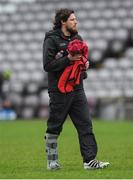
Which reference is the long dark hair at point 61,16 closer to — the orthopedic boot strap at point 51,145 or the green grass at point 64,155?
the orthopedic boot strap at point 51,145

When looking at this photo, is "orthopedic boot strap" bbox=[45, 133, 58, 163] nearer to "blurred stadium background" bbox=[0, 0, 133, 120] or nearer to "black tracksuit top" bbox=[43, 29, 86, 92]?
"black tracksuit top" bbox=[43, 29, 86, 92]

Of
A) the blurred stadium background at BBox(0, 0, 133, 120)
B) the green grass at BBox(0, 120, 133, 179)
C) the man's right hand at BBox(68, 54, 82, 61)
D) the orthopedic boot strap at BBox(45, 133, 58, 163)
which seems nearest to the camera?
the green grass at BBox(0, 120, 133, 179)

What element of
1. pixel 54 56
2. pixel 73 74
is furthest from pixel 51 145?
pixel 54 56

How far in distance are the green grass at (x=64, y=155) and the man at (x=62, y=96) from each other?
269 millimetres

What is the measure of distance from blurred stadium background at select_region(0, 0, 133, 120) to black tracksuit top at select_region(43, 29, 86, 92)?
56.1ft

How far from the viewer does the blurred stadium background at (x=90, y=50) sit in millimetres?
27906

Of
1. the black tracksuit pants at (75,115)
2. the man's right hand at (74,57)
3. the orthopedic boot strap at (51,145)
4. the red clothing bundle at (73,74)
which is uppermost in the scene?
the man's right hand at (74,57)

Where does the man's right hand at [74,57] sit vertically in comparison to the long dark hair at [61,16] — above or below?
below

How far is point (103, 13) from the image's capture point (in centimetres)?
3281

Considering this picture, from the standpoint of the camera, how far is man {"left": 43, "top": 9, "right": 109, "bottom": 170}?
912 cm

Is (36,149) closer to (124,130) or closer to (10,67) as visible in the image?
(124,130)

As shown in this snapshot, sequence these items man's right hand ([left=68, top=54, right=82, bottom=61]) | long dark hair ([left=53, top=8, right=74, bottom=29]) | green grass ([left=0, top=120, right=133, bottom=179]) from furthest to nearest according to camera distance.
Result: long dark hair ([left=53, top=8, right=74, bottom=29])
man's right hand ([left=68, top=54, right=82, bottom=61])
green grass ([left=0, top=120, right=133, bottom=179])

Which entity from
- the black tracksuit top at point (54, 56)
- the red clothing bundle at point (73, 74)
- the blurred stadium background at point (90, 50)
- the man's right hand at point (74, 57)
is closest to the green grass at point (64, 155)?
the red clothing bundle at point (73, 74)

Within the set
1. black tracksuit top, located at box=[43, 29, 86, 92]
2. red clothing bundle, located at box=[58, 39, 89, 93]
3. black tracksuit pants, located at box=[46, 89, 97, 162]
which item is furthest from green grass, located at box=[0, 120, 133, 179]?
black tracksuit top, located at box=[43, 29, 86, 92]
